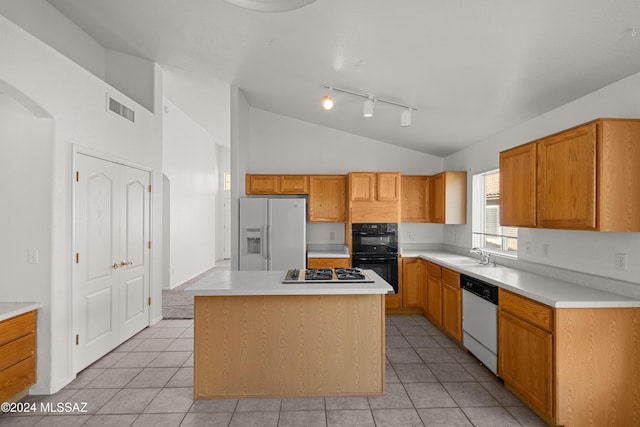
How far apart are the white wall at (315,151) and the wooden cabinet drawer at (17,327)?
11.4 ft

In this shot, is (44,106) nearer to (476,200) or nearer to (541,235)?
(541,235)

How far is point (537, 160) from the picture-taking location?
8.87 ft

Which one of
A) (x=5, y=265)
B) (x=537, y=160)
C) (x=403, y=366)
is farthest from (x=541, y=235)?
(x=5, y=265)

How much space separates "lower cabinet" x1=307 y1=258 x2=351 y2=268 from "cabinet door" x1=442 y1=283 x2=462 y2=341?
1419 mm

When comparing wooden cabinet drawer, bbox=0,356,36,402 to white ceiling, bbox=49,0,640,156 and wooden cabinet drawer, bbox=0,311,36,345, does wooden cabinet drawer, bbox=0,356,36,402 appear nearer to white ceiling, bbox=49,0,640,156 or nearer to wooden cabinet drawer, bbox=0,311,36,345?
wooden cabinet drawer, bbox=0,311,36,345

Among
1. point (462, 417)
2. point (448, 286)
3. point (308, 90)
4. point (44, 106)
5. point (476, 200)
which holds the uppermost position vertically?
point (308, 90)

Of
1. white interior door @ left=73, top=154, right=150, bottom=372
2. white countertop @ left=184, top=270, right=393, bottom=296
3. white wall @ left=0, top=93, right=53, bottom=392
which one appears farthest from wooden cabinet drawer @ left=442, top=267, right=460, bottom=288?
white wall @ left=0, top=93, right=53, bottom=392

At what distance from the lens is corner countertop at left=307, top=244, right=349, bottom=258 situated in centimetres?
487

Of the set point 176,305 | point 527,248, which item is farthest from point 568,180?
point 176,305

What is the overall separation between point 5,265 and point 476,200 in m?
5.16

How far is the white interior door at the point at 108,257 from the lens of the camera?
10.1 ft

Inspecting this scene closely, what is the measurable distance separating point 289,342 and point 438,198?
136 inches

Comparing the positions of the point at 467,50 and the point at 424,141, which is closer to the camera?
the point at 467,50

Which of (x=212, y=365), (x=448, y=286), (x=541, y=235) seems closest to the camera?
(x=212, y=365)
